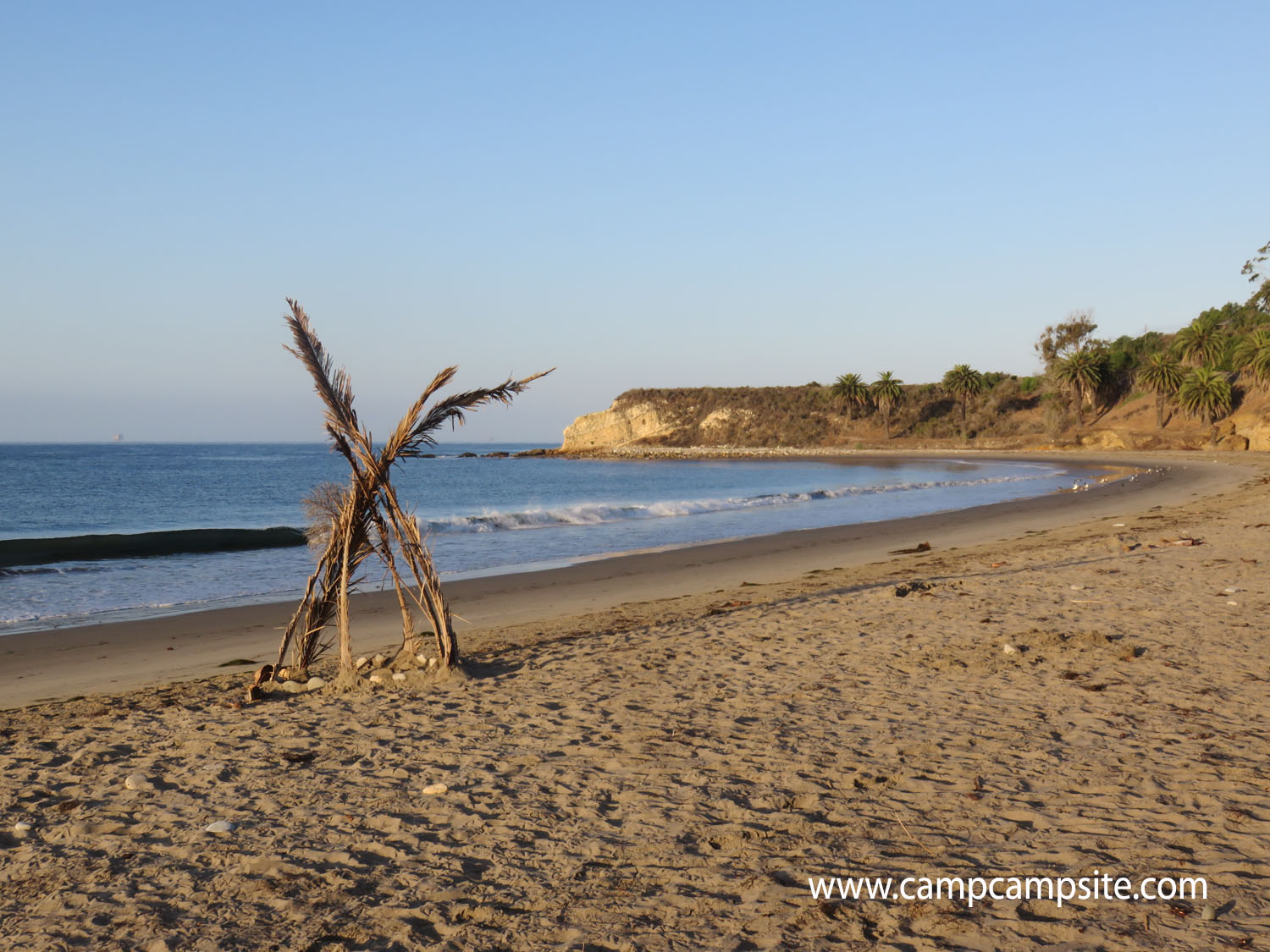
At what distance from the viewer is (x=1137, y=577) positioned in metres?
10.2

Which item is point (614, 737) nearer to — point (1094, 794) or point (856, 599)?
point (1094, 794)

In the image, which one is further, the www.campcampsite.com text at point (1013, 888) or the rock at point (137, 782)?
the rock at point (137, 782)

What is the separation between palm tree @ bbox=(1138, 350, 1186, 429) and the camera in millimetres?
62594

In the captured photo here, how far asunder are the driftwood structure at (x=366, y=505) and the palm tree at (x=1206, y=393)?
63980 mm

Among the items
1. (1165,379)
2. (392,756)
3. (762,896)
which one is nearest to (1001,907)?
(762,896)

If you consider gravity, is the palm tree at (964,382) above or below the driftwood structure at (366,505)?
above

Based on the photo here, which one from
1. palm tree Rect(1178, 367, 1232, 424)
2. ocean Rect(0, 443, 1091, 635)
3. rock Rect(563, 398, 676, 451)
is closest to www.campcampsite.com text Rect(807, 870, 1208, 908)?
ocean Rect(0, 443, 1091, 635)

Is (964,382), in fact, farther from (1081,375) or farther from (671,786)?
(671,786)

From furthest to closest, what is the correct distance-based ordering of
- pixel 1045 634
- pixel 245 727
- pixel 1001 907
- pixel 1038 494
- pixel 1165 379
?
pixel 1165 379 → pixel 1038 494 → pixel 1045 634 → pixel 245 727 → pixel 1001 907

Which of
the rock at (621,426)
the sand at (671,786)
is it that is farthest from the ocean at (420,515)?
the rock at (621,426)

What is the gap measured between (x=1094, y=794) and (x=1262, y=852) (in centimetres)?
75

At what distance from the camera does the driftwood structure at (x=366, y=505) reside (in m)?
6.66

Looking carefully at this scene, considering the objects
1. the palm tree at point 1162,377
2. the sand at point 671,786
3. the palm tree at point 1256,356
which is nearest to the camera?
the sand at point 671,786

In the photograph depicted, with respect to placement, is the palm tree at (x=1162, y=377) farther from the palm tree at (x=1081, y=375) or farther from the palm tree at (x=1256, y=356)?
the palm tree at (x=1256, y=356)
